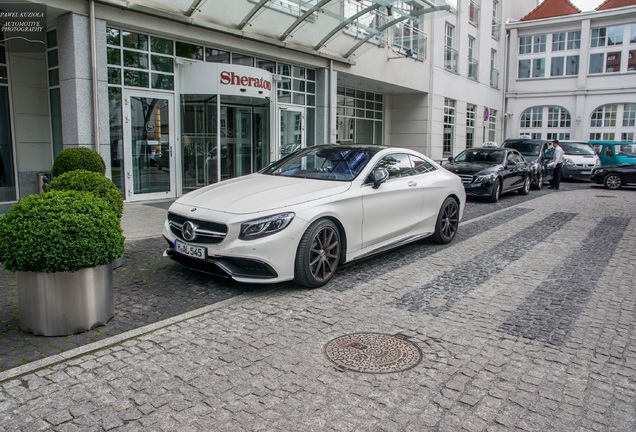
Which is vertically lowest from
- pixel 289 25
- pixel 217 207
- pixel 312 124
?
pixel 217 207

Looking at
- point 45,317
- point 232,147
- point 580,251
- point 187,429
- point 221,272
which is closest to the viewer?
point 187,429

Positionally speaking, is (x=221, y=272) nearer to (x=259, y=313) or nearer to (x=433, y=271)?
(x=259, y=313)

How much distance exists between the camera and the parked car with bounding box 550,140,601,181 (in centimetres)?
2247

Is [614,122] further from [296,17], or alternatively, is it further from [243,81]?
[243,81]

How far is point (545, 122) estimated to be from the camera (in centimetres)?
3781

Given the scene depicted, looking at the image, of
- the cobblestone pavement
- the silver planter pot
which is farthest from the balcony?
the silver planter pot

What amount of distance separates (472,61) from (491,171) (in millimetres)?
18335

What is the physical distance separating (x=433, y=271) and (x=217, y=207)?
9.80ft

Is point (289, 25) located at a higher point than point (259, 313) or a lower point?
higher

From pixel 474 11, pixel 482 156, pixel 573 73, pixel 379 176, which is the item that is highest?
pixel 474 11

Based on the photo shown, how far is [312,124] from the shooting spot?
60.0ft

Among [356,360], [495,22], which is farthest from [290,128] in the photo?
[495,22]

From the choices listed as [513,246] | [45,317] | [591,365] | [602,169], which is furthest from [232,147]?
[602,169]

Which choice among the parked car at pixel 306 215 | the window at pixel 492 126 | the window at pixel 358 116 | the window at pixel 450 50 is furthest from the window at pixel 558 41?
the parked car at pixel 306 215
